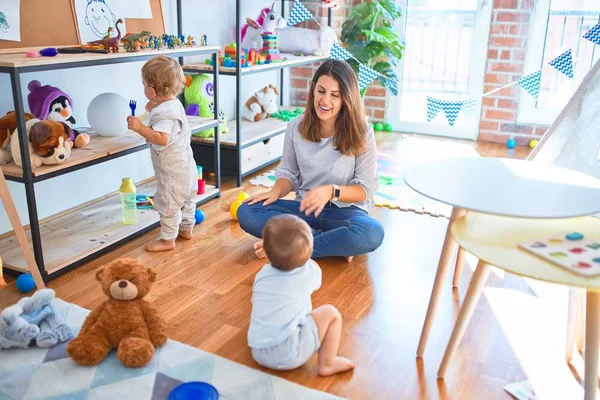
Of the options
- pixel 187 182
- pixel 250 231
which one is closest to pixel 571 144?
pixel 250 231

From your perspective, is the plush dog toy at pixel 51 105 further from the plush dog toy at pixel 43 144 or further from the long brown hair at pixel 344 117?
the long brown hair at pixel 344 117

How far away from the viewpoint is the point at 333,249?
90.4 inches

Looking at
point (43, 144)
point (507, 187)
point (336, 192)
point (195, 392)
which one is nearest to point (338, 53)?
point (336, 192)

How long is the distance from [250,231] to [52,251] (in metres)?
0.76

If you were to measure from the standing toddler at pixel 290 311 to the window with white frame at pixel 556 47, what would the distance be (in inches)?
116

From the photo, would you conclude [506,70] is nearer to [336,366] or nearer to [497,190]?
[497,190]

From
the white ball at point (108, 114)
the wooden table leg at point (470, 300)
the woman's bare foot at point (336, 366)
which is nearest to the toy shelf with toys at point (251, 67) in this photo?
the white ball at point (108, 114)

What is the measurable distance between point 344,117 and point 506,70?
7.76 feet

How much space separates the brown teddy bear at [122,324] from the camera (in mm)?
1635

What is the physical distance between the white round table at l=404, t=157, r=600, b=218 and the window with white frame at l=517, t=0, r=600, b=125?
7.80 feet

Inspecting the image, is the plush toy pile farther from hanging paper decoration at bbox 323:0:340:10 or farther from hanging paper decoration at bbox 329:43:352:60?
hanging paper decoration at bbox 323:0:340:10

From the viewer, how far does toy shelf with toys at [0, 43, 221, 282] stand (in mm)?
1999

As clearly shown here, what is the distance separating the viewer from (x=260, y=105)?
3832mm

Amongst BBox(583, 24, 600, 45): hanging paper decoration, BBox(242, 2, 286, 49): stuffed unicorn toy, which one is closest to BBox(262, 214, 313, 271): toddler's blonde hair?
BBox(583, 24, 600, 45): hanging paper decoration
